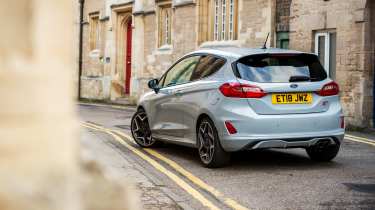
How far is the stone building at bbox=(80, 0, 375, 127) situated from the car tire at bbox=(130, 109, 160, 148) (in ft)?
20.8

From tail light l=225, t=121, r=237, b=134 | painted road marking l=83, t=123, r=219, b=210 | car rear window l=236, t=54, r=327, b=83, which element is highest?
car rear window l=236, t=54, r=327, b=83

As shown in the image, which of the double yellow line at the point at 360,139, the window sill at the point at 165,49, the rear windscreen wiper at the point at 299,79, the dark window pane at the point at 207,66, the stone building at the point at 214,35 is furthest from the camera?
the window sill at the point at 165,49

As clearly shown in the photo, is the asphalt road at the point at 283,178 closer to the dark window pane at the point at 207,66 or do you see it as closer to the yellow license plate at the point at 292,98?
the yellow license plate at the point at 292,98

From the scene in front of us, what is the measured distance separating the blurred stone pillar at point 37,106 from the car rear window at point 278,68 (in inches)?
285

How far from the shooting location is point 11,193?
111 cm

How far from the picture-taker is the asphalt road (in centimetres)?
634

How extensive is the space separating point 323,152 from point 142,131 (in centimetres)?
325

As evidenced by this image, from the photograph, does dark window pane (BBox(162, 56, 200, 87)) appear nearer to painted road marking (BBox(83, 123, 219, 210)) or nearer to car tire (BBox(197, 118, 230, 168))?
car tire (BBox(197, 118, 230, 168))

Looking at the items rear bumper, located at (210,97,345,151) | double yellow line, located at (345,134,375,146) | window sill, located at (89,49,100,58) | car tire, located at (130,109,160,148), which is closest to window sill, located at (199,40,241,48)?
double yellow line, located at (345,134,375,146)

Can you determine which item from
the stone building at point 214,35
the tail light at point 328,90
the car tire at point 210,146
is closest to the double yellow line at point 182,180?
the car tire at point 210,146

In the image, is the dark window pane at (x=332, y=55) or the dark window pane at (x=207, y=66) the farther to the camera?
the dark window pane at (x=332, y=55)

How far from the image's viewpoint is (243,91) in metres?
8.24

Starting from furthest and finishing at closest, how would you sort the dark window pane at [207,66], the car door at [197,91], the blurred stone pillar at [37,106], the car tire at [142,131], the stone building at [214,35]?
the stone building at [214,35] → the car tire at [142,131] → the dark window pane at [207,66] → the car door at [197,91] → the blurred stone pillar at [37,106]

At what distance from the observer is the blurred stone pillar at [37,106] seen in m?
1.10
